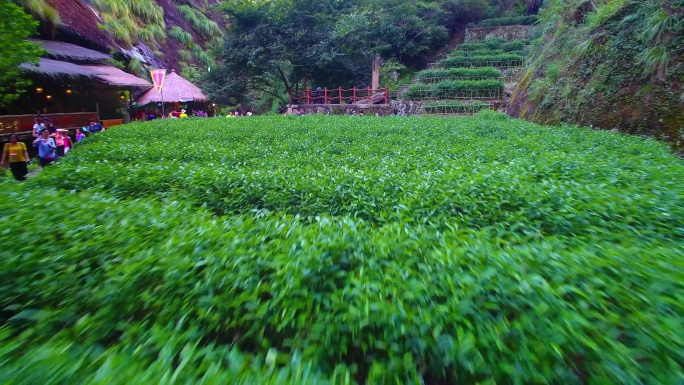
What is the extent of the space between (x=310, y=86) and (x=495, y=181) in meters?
27.3

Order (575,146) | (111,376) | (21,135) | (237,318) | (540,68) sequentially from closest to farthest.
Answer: (111,376) < (237,318) < (575,146) < (21,135) < (540,68)

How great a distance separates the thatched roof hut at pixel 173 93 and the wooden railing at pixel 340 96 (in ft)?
22.5

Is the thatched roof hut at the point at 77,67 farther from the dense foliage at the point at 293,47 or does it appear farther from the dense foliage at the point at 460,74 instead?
the dense foliage at the point at 460,74

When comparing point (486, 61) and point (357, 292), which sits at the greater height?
point (486, 61)

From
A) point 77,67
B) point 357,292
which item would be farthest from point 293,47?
point 357,292

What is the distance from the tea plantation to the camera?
5.48ft

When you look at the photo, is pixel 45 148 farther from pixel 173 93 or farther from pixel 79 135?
pixel 173 93

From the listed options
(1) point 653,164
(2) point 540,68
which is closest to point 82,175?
(1) point 653,164

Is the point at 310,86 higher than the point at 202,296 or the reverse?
higher

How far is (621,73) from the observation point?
33.8 feet

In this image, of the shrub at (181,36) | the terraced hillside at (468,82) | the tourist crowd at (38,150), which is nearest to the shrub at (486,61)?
the terraced hillside at (468,82)

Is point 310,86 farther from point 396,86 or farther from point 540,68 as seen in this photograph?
point 540,68

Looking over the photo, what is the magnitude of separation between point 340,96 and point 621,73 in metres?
18.0

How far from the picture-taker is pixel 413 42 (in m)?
32.7
